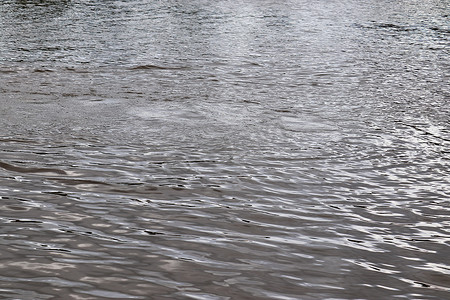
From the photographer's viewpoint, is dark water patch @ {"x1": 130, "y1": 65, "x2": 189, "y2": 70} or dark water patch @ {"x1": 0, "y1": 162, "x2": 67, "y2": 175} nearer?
dark water patch @ {"x1": 0, "y1": 162, "x2": 67, "y2": 175}

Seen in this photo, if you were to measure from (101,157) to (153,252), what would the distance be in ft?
5.37

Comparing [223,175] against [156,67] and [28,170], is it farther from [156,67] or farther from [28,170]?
[156,67]

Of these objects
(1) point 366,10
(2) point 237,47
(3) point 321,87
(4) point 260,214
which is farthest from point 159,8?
(4) point 260,214

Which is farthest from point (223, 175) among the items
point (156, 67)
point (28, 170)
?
point (156, 67)

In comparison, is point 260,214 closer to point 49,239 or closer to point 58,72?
point 49,239

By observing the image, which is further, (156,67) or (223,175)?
(156,67)

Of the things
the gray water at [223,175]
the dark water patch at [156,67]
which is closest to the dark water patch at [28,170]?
the gray water at [223,175]

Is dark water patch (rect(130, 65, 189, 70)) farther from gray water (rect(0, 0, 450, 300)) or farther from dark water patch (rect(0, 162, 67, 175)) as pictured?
dark water patch (rect(0, 162, 67, 175))

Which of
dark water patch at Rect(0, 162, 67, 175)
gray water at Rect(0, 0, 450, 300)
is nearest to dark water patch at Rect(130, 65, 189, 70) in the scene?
gray water at Rect(0, 0, 450, 300)

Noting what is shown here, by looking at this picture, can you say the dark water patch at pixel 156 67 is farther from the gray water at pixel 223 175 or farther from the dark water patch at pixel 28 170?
the dark water patch at pixel 28 170

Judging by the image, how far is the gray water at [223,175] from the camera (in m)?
3.06

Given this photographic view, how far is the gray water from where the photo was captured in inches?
120

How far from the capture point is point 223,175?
14.6 ft

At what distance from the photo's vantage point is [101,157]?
4762 millimetres
